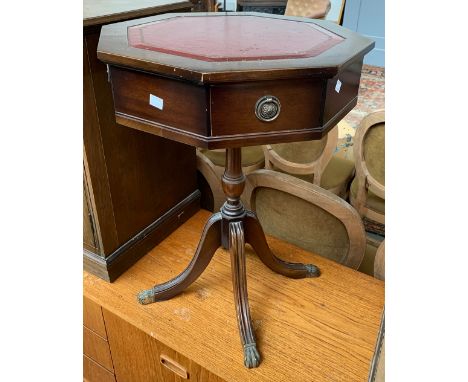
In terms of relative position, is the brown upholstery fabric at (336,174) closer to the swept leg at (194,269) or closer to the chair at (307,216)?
the chair at (307,216)

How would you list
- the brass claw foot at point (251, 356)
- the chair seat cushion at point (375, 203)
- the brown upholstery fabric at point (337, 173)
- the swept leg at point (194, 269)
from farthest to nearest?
the brown upholstery fabric at point (337, 173)
the chair seat cushion at point (375, 203)
the swept leg at point (194, 269)
the brass claw foot at point (251, 356)

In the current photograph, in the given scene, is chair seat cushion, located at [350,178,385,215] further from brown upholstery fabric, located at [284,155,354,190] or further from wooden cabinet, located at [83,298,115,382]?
wooden cabinet, located at [83,298,115,382]

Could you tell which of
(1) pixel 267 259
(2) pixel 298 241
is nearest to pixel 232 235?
(1) pixel 267 259

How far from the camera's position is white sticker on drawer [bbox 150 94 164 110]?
2.40 feet

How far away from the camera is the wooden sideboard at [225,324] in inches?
37.2

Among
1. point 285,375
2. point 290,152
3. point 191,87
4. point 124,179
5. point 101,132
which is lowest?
point 285,375

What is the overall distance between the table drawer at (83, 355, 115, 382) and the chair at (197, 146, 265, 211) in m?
0.65

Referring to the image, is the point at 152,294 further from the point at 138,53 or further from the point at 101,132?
the point at 138,53

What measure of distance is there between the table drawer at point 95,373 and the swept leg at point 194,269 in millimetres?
336

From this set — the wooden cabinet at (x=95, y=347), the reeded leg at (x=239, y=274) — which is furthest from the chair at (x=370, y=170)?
the wooden cabinet at (x=95, y=347)

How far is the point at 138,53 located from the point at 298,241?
0.82m

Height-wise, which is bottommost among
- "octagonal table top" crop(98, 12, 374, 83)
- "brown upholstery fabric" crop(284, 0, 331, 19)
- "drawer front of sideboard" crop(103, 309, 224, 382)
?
"drawer front of sideboard" crop(103, 309, 224, 382)

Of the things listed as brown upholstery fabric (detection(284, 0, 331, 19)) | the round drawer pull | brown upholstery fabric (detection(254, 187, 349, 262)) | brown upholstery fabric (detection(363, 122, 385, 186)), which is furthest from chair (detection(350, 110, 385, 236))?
brown upholstery fabric (detection(284, 0, 331, 19))

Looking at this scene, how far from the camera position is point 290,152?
1644 millimetres
